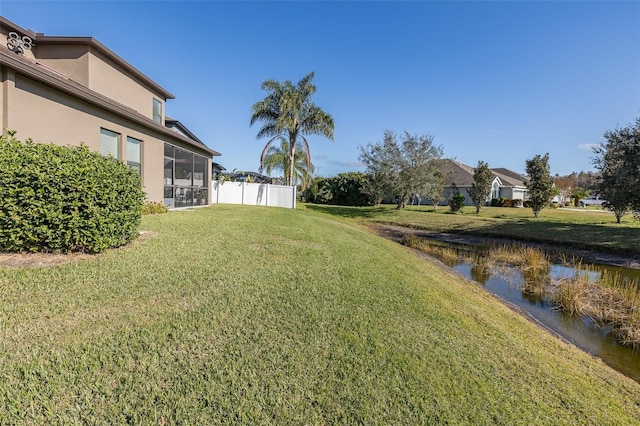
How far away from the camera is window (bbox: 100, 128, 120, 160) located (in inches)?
378

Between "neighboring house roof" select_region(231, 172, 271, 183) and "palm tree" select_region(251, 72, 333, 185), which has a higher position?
"palm tree" select_region(251, 72, 333, 185)

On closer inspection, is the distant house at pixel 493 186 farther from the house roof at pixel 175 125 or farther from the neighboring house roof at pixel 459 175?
the house roof at pixel 175 125

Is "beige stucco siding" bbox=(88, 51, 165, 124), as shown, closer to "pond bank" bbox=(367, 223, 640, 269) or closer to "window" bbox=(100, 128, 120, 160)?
"window" bbox=(100, 128, 120, 160)

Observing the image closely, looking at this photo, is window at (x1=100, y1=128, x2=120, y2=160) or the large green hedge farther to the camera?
window at (x1=100, y1=128, x2=120, y2=160)

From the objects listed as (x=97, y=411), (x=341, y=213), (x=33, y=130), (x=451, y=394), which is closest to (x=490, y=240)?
(x=341, y=213)

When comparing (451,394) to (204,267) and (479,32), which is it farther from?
(479,32)

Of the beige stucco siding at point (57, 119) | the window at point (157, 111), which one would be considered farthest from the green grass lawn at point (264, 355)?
the window at point (157, 111)

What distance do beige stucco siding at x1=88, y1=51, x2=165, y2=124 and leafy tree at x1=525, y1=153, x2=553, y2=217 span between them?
2529 centimetres

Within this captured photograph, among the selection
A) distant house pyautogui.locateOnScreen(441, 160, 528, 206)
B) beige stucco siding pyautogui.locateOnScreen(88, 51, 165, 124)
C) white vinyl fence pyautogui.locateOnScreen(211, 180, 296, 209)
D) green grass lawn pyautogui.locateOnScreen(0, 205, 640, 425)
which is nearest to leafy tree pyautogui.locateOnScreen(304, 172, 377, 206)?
distant house pyautogui.locateOnScreen(441, 160, 528, 206)

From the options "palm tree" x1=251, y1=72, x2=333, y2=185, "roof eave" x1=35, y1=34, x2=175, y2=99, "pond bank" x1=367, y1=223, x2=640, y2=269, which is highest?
"palm tree" x1=251, y1=72, x2=333, y2=185

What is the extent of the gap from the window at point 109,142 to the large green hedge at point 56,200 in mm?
5010

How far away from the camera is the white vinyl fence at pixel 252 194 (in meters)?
22.6

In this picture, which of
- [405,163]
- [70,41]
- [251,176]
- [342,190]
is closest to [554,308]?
[70,41]

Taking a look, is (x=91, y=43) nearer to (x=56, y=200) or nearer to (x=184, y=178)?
(x=184, y=178)
